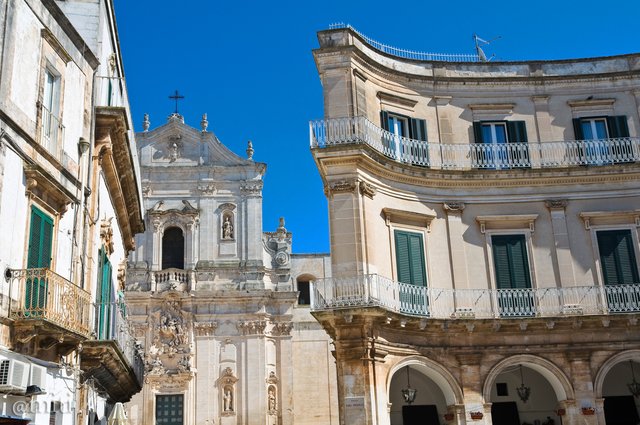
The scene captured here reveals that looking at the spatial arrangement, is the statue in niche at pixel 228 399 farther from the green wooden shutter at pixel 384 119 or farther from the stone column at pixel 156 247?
the green wooden shutter at pixel 384 119

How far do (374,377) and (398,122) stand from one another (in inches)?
317

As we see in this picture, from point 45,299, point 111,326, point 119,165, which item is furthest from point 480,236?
point 45,299

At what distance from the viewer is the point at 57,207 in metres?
14.7

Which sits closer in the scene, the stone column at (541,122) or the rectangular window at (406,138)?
the rectangular window at (406,138)

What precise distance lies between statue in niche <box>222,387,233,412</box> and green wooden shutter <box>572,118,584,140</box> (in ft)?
63.5

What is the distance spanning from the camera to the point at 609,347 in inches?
870

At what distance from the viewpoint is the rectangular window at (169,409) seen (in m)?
35.0

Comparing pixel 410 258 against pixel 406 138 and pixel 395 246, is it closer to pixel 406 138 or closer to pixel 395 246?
pixel 395 246

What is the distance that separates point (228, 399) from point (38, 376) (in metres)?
23.8

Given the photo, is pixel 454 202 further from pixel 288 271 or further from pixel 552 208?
pixel 288 271

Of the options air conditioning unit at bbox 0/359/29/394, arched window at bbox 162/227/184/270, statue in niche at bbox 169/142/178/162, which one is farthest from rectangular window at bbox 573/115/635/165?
statue in niche at bbox 169/142/178/162

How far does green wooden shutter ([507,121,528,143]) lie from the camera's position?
24.5 meters

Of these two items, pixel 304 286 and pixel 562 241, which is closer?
pixel 562 241

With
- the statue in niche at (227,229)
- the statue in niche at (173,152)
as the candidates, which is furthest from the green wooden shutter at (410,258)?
the statue in niche at (173,152)
